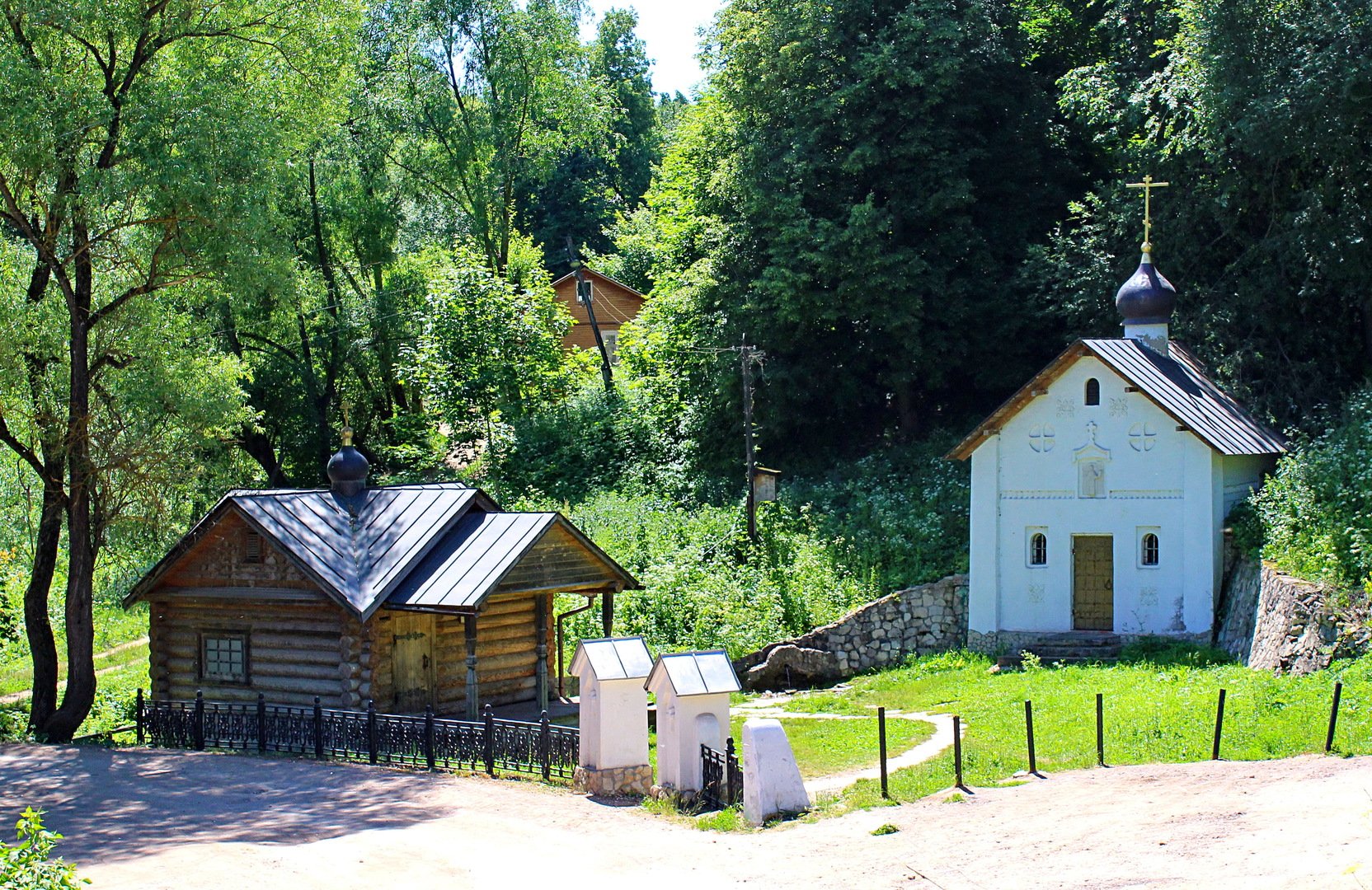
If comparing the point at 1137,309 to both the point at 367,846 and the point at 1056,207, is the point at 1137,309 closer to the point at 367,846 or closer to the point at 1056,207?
the point at 1056,207

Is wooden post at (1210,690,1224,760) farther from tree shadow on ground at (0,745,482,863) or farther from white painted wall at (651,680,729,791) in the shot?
tree shadow on ground at (0,745,482,863)

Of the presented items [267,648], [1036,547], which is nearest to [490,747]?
[267,648]

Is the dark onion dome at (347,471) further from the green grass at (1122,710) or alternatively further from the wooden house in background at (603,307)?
the wooden house in background at (603,307)

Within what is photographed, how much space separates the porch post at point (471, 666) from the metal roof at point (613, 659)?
343cm

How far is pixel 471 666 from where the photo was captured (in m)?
20.2

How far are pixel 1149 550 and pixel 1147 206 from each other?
6.88 m

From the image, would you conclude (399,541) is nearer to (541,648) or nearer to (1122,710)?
(541,648)

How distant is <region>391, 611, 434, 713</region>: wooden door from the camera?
21703 mm

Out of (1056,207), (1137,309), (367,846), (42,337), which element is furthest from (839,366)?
(367,846)

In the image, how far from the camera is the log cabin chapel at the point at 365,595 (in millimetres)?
20656

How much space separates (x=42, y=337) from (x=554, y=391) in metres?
20.5

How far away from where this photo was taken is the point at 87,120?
67.6 feet

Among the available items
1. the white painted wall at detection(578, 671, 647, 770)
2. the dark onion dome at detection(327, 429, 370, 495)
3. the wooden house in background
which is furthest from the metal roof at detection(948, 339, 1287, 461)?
the wooden house in background

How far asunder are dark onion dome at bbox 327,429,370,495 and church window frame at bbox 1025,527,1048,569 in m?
12.5
